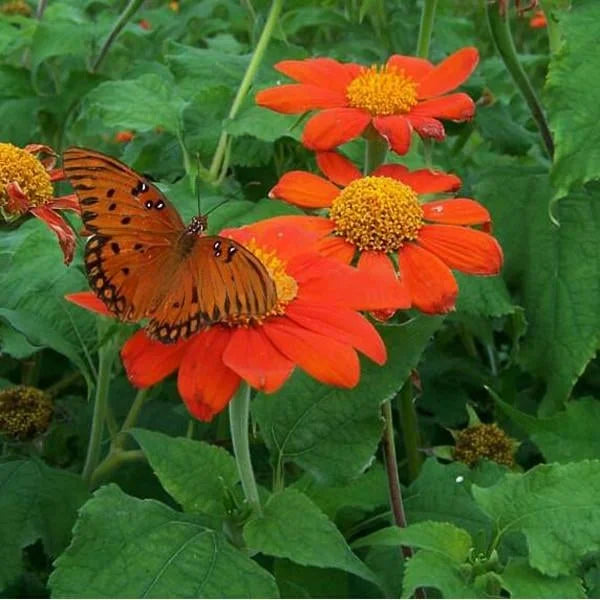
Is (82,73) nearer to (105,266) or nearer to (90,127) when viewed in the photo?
(90,127)

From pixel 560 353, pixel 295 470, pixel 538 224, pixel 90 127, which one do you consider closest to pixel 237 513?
pixel 295 470

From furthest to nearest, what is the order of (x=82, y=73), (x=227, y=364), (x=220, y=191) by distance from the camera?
(x=82, y=73), (x=220, y=191), (x=227, y=364)

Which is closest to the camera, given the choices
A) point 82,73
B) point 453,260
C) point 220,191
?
point 453,260

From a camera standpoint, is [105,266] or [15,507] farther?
[15,507]

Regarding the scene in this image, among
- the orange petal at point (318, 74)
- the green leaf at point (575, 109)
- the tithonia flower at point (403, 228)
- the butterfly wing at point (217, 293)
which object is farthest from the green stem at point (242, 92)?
the butterfly wing at point (217, 293)

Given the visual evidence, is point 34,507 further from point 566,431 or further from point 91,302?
point 566,431

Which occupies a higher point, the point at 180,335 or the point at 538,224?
the point at 180,335

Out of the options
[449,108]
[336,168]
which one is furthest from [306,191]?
[449,108]

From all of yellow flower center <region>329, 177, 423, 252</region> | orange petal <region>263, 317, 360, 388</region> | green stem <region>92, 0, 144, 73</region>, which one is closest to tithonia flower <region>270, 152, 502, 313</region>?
yellow flower center <region>329, 177, 423, 252</region>
